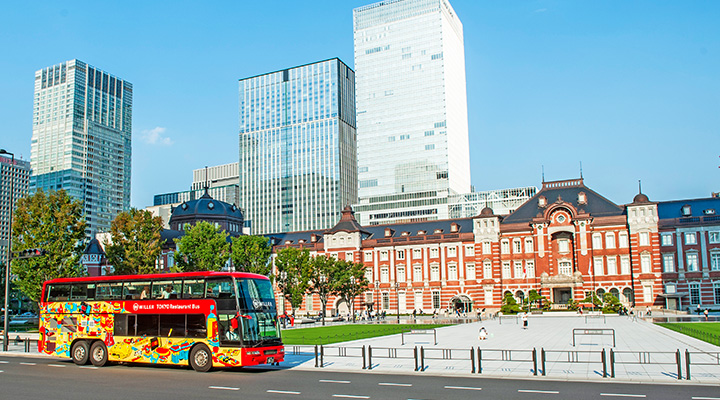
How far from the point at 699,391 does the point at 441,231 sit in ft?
222

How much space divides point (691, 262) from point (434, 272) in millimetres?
32684

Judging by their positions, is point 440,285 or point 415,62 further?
point 415,62

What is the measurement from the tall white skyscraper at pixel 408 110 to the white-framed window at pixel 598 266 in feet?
258

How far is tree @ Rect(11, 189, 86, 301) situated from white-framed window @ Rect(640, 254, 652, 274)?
210 ft

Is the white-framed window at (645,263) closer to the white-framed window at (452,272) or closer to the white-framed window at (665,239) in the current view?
the white-framed window at (665,239)

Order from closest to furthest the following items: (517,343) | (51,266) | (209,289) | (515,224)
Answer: (209,289) → (517,343) → (51,266) → (515,224)

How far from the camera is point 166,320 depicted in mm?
25781

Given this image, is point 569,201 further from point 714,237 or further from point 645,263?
point 714,237

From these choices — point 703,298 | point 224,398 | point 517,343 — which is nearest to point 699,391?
point 224,398

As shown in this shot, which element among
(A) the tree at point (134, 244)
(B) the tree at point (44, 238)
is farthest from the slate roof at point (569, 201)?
(B) the tree at point (44, 238)

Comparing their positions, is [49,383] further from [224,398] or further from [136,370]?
[224,398]

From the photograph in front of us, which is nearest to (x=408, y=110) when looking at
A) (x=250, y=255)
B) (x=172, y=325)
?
(x=250, y=255)

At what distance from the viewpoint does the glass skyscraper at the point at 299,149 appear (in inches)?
7018

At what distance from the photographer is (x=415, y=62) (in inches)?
6284
